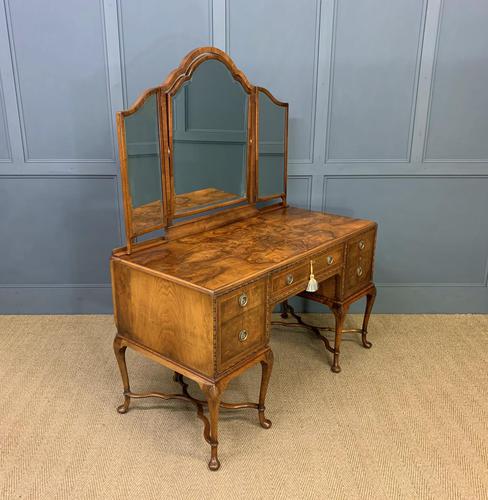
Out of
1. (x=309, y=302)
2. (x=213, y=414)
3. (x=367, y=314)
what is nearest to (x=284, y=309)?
(x=309, y=302)

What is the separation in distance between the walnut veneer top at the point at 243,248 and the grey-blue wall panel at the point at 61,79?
1101mm

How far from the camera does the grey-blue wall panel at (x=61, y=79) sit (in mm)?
2777

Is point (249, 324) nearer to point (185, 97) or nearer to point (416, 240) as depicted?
point (185, 97)

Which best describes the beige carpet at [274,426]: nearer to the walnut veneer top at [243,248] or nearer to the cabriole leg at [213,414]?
the cabriole leg at [213,414]

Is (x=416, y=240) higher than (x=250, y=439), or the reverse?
(x=416, y=240)

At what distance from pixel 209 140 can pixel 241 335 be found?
3.22 ft

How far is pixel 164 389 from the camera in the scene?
2574mm

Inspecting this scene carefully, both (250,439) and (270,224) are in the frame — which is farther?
(270,224)

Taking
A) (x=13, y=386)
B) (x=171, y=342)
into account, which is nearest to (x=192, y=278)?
(x=171, y=342)

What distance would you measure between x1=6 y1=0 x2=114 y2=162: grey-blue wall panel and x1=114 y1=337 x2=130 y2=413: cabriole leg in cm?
130

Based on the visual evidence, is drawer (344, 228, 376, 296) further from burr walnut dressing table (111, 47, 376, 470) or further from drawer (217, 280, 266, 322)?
drawer (217, 280, 266, 322)

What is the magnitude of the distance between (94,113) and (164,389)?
5.40ft

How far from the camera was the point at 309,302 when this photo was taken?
3.40 meters

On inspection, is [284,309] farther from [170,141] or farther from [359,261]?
[170,141]
